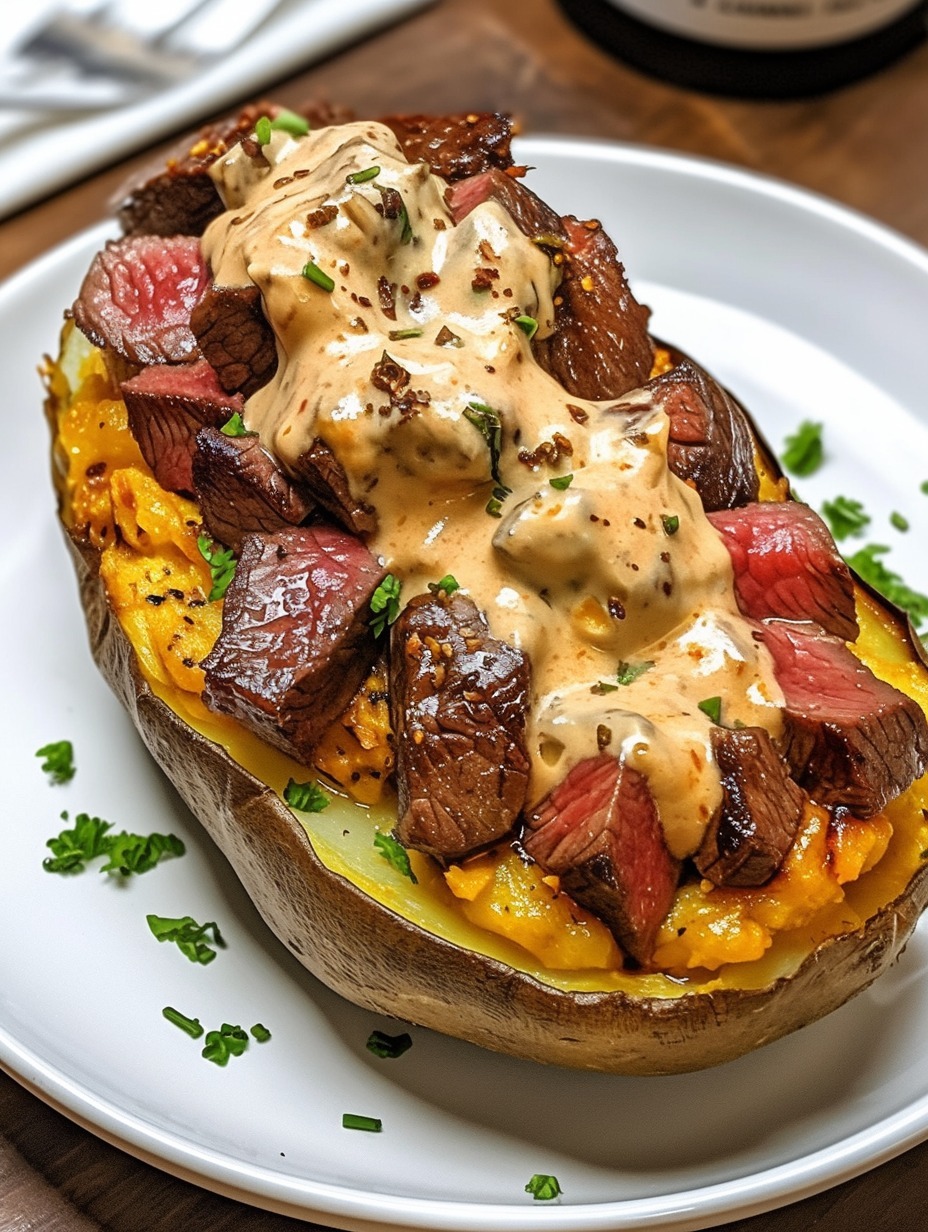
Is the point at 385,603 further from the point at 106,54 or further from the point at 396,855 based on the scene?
the point at 106,54

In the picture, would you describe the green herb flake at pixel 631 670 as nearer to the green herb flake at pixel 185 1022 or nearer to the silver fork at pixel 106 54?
the green herb flake at pixel 185 1022

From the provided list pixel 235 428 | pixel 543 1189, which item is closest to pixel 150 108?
pixel 235 428

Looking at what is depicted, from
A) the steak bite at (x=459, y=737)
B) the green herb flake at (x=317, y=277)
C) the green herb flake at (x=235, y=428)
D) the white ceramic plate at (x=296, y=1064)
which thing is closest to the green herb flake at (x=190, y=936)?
the white ceramic plate at (x=296, y=1064)

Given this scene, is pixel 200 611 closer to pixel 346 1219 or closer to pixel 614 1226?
pixel 346 1219

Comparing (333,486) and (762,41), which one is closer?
(333,486)

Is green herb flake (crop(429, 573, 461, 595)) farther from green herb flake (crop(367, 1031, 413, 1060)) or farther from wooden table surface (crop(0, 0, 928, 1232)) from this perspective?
wooden table surface (crop(0, 0, 928, 1232))

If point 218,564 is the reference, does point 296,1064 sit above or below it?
below
